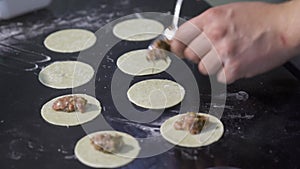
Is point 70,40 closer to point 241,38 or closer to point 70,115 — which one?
point 70,115

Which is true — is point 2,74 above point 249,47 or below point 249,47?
below

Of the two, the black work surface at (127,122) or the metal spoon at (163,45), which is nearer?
the black work surface at (127,122)

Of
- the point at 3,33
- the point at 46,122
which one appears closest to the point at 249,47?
the point at 46,122

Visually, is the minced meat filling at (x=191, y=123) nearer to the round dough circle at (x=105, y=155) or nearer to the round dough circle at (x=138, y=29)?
the round dough circle at (x=105, y=155)

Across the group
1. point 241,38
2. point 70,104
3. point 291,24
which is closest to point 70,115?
point 70,104

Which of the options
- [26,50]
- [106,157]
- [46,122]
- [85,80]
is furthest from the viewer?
[26,50]

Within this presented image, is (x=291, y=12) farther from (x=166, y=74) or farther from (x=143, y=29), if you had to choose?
(x=143, y=29)

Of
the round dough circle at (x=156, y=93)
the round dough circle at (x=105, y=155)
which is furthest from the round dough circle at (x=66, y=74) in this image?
the round dough circle at (x=105, y=155)
